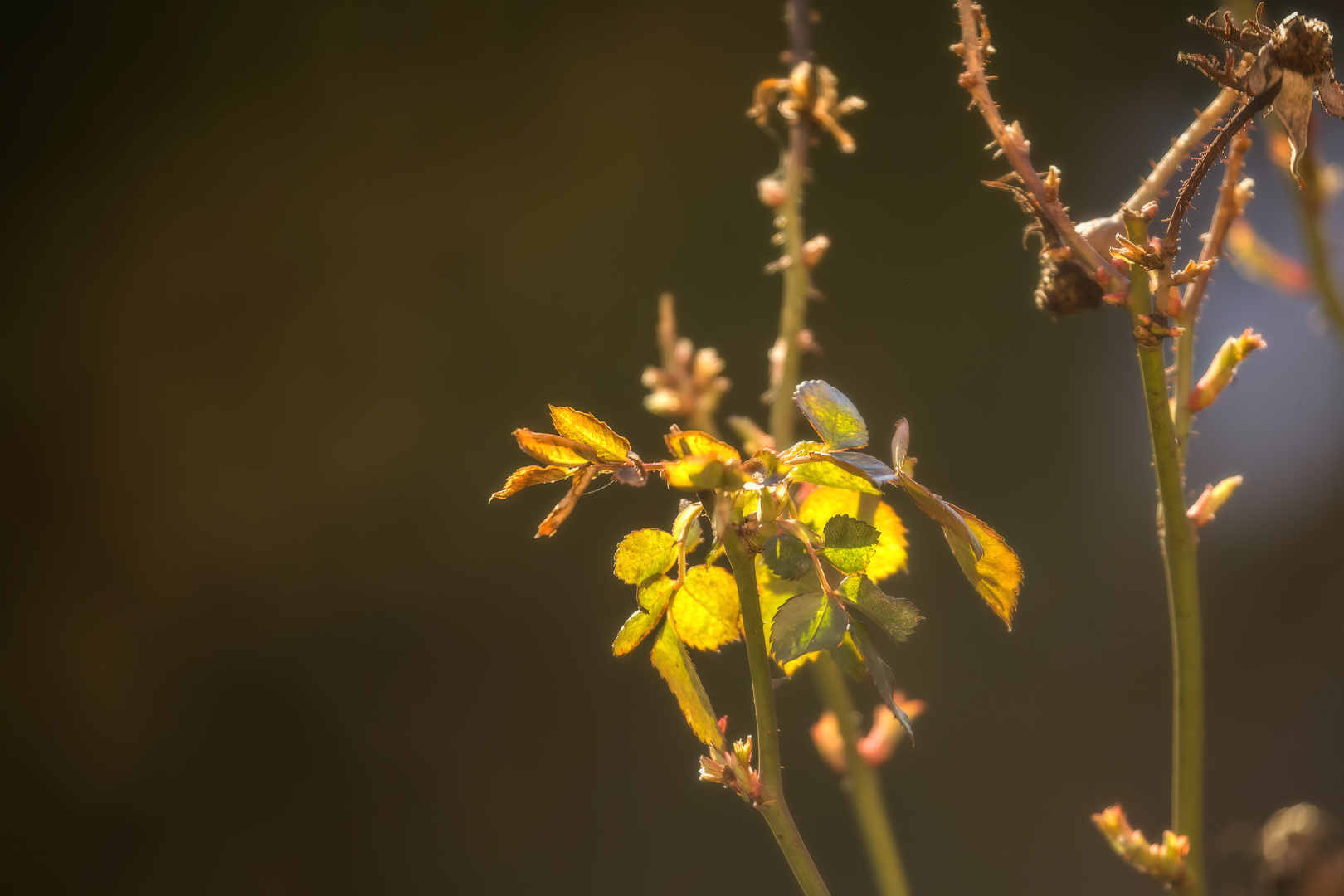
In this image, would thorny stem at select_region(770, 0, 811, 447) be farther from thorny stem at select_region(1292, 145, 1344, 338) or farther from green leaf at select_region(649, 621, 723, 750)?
thorny stem at select_region(1292, 145, 1344, 338)

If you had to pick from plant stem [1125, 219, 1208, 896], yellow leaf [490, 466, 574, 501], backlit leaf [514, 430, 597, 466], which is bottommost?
plant stem [1125, 219, 1208, 896]

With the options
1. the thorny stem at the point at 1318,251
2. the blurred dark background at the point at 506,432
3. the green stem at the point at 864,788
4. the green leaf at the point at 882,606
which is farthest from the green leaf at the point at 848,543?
the blurred dark background at the point at 506,432

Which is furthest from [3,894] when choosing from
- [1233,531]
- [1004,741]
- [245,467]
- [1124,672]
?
[1233,531]

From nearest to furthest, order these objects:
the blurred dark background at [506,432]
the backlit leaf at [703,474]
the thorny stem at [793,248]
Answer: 1. the backlit leaf at [703,474]
2. the thorny stem at [793,248]
3. the blurred dark background at [506,432]

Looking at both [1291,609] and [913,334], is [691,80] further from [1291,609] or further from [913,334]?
[1291,609]

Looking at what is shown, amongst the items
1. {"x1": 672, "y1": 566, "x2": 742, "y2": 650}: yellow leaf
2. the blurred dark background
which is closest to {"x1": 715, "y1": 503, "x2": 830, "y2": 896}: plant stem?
{"x1": 672, "y1": 566, "x2": 742, "y2": 650}: yellow leaf

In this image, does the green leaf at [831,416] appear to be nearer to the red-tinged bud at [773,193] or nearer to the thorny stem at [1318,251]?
the red-tinged bud at [773,193]

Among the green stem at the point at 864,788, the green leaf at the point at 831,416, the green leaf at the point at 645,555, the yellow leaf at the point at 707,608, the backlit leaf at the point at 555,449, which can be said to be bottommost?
the green stem at the point at 864,788

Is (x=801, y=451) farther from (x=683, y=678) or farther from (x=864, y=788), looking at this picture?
(x=864, y=788)

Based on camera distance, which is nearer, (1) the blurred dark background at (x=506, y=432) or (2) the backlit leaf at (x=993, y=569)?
(2) the backlit leaf at (x=993, y=569)
